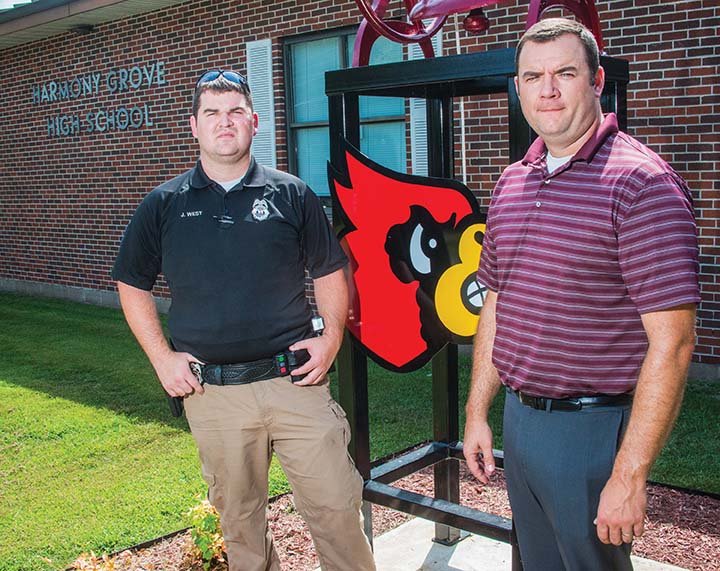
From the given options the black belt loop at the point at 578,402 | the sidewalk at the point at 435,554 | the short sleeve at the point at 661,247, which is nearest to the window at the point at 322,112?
the sidewalk at the point at 435,554

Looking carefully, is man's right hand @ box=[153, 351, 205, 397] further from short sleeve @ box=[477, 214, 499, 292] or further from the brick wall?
the brick wall

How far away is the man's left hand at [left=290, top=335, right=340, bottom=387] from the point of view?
3035mm

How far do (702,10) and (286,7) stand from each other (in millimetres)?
4186

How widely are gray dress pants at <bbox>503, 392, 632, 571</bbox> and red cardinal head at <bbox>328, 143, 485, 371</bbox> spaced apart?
1.07 metres

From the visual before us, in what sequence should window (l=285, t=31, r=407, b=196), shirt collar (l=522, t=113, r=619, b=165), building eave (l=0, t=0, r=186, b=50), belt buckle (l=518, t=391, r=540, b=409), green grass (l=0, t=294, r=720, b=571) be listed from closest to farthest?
shirt collar (l=522, t=113, r=619, b=165) < belt buckle (l=518, t=391, r=540, b=409) < green grass (l=0, t=294, r=720, b=571) < window (l=285, t=31, r=407, b=196) < building eave (l=0, t=0, r=186, b=50)

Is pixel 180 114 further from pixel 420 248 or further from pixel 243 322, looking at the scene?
pixel 243 322

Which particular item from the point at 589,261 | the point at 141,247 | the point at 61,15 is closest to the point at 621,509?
the point at 589,261

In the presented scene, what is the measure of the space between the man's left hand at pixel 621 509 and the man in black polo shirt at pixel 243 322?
1.18 metres

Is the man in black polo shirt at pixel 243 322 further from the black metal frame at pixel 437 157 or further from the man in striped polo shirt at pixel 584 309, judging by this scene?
the man in striped polo shirt at pixel 584 309

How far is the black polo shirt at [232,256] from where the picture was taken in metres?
2.98

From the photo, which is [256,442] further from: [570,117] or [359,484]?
[570,117]

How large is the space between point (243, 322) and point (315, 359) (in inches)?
11.3

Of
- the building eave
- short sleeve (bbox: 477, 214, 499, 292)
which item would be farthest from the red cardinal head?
the building eave

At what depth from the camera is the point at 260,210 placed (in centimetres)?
300
